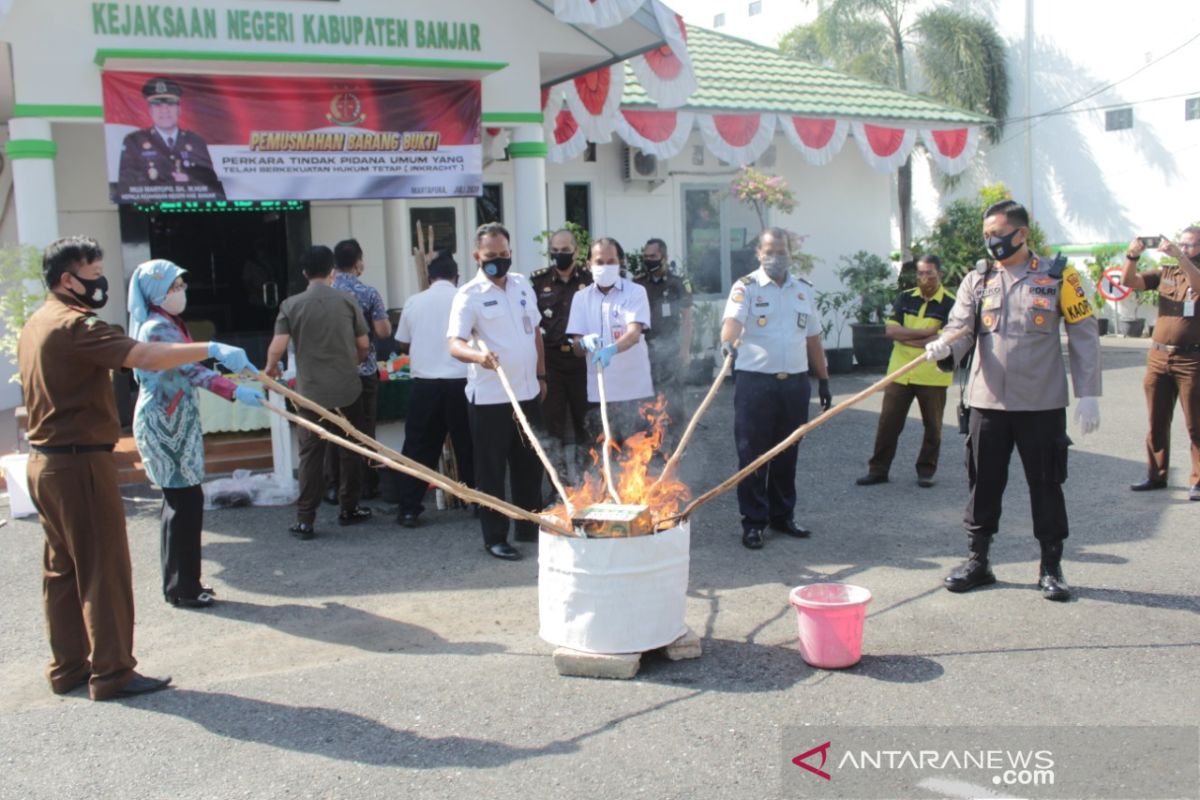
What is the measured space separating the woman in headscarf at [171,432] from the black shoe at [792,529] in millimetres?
3598

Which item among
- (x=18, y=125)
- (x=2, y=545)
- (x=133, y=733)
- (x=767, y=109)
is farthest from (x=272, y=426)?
(x=767, y=109)

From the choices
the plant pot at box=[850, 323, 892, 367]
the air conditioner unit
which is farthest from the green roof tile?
the plant pot at box=[850, 323, 892, 367]

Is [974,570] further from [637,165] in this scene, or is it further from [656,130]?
[637,165]

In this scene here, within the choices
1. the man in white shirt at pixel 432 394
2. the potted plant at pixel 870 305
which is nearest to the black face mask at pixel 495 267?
the man in white shirt at pixel 432 394

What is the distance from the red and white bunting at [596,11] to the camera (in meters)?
8.95

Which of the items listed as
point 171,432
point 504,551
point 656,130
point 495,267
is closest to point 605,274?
point 495,267

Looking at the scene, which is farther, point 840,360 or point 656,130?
point 840,360

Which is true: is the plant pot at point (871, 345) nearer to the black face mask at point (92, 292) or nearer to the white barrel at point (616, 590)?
the white barrel at point (616, 590)

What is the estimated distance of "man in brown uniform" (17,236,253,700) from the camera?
4750 millimetres

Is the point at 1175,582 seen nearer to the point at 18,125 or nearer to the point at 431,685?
the point at 431,685

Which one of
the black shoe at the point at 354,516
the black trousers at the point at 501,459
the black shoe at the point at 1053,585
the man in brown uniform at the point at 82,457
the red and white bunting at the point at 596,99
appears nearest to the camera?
the man in brown uniform at the point at 82,457

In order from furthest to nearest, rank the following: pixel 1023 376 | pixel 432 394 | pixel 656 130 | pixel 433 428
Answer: pixel 656 130
pixel 433 428
pixel 432 394
pixel 1023 376

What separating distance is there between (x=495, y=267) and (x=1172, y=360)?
5.04 metres

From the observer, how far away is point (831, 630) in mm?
4887
